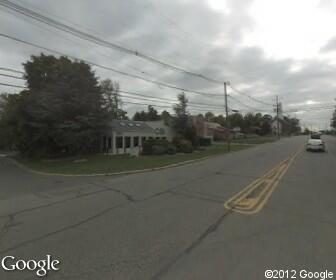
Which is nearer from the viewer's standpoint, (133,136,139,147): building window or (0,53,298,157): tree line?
(0,53,298,157): tree line

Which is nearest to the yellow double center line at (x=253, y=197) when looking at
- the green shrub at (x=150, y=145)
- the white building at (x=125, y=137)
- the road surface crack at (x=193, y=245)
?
the road surface crack at (x=193, y=245)

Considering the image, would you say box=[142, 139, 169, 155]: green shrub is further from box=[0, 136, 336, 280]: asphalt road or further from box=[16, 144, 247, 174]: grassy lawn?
box=[0, 136, 336, 280]: asphalt road

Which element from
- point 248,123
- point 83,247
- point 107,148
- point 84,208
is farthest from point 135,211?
point 248,123

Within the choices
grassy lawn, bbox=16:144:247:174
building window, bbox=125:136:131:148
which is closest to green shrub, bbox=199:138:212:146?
building window, bbox=125:136:131:148

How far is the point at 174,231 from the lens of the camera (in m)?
6.61

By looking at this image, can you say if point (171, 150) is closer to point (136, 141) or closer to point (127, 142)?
point (127, 142)

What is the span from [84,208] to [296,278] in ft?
20.4

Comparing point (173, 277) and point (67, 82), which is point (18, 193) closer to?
point (173, 277)

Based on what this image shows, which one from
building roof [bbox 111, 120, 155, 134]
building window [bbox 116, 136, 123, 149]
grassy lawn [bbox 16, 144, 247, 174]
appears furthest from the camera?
building roof [bbox 111, 120, 155, 134]

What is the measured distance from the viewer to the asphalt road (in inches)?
190

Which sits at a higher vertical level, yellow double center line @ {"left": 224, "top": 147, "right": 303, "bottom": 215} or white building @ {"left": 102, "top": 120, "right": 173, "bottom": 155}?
white building @ {"left": 102, "top": 120, "right": 173, "bottom": 155}

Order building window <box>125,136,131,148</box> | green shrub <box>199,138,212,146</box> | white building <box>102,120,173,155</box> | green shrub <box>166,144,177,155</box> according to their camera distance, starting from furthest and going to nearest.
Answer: green shrub <box>199,138,212,146</box>
building window <box>125,136,131,148</box>
white building <box>102,120,173,155</box>
green shrub <box>166,144,177,155</box>

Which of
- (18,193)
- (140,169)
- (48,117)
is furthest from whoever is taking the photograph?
(48,117)

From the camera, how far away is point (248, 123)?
409 ft
